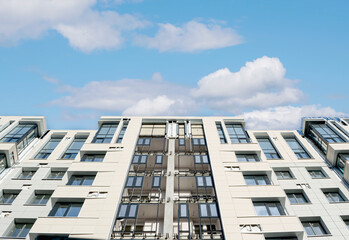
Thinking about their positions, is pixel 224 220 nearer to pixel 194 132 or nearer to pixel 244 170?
pixel 244 170

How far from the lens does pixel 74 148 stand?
4000 centimetres

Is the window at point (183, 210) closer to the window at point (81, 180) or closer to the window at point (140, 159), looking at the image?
the window at point (140, 159)

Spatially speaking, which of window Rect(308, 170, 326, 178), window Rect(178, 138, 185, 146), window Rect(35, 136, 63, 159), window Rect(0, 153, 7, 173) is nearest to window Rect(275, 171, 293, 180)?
window Rect(308, 170, 326, 178)

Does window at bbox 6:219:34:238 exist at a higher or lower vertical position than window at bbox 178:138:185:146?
lower

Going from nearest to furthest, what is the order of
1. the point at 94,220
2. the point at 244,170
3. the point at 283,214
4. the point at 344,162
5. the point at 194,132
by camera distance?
the point at 94,220 < the point at 283,214 < the point at 244,170 < the point at 344,162 < the point at 194,132

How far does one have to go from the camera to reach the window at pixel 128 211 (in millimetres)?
24625

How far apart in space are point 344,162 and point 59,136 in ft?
164

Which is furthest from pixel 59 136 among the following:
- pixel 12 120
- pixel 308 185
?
pixel 308 185

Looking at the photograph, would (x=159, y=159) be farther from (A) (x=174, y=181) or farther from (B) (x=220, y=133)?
(B) (x=220, y=133)

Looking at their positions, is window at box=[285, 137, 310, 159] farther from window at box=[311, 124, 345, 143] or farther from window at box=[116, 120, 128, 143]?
window at box=[116, 120, 128, 143]

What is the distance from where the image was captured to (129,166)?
103ft

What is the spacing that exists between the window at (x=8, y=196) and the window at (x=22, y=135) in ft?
28.5

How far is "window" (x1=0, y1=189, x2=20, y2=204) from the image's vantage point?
29641 millimetres

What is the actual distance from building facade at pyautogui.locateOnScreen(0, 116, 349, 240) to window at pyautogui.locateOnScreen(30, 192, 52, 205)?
150 mm
